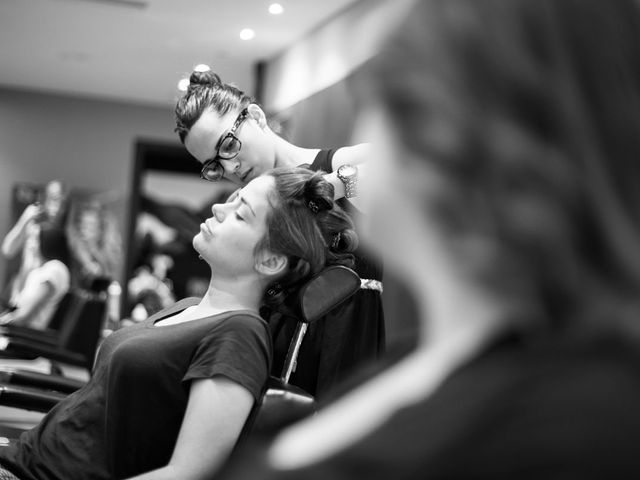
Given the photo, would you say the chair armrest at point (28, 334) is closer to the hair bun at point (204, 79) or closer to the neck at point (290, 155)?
the hair bun at point (204, 79)

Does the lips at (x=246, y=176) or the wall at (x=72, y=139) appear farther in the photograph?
the wall at (x=72, y=139)

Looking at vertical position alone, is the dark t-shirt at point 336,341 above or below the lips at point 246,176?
below

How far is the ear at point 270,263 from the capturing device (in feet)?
5.72

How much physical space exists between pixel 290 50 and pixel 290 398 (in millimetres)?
7351

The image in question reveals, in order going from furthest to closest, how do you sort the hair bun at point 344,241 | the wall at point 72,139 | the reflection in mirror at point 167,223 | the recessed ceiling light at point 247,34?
the reflection in mirror at point 167,223
the wall at point 72,139
the recessed ceiling light at point 247,34
the hair bun at point 344,241

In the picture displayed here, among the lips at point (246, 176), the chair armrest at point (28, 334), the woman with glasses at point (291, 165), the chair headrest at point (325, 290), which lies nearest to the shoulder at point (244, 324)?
the chair headrest at point (325, 290)

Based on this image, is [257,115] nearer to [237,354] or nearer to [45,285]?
[237,354]

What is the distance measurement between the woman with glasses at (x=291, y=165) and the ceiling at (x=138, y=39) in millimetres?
4922

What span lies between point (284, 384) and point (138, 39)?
279 inches

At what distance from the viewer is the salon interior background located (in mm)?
7082

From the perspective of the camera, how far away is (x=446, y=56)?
530 mm

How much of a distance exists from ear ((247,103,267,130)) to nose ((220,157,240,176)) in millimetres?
125

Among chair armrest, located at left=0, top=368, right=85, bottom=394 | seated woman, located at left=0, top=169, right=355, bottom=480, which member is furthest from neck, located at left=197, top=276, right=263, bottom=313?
chair armrest, located at left=0, top=368, right=85, bottom=394

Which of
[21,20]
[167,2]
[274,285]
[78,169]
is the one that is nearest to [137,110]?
[78,169]
